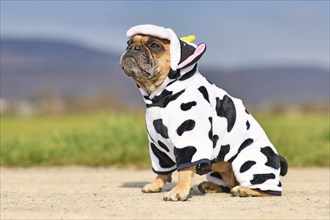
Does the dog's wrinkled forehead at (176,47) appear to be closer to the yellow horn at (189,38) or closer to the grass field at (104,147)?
the yellow horn at (189,38)

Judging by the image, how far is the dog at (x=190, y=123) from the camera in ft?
24.1

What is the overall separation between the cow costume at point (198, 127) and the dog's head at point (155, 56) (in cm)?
1

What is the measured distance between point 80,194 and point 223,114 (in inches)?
65.1

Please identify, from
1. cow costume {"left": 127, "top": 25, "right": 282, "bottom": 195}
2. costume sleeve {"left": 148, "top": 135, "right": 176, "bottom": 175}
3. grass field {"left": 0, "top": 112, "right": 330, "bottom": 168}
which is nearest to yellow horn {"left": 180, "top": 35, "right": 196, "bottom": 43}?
cow costume {"left": 127, "top": 25, "right": 282, "bottom": 195}

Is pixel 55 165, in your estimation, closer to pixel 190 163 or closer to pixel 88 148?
pixel 88 148

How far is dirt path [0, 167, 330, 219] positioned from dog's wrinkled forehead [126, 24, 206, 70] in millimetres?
1282

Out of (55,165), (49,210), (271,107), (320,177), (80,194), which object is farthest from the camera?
(271,107)

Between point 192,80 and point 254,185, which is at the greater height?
point 192,80

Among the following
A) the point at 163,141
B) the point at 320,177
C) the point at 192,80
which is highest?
the point at 192,80

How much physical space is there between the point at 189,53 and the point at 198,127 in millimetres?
757

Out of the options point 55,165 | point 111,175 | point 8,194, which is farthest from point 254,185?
point 55,165

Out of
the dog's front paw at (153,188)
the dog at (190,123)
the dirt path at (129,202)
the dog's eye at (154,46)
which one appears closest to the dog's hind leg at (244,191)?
the dog at (190,123)

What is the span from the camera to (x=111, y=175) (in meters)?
10.7

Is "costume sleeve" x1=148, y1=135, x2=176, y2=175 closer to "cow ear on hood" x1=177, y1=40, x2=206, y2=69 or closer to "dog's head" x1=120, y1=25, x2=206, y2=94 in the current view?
"dog's head" x1=120, y1=25, x2=206, y2=94
